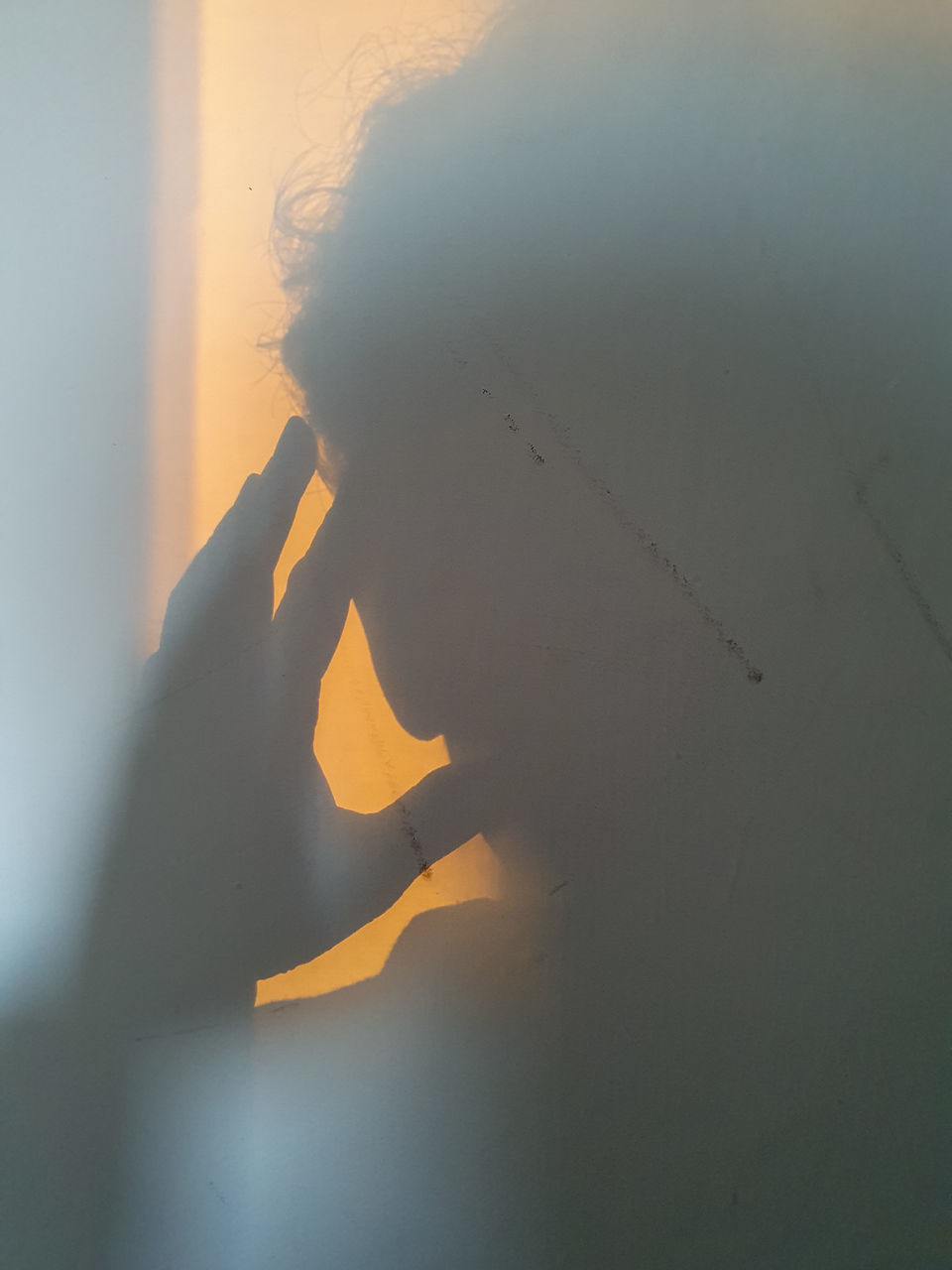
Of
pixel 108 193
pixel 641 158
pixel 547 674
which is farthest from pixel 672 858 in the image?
pixel 108 193

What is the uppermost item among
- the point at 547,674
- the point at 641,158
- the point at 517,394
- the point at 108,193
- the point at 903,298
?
the point at 108,193

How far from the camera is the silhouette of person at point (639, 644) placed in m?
0.71

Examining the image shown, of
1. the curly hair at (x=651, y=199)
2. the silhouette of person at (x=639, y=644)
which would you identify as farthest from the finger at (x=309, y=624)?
the curly hair at (x=651, y=199)

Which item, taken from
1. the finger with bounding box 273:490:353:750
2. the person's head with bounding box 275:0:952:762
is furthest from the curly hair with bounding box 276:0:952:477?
the finger with bounding box 273:490:353:750

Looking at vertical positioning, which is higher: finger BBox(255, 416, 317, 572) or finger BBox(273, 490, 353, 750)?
finger BBox(255, 416, 317, 572)

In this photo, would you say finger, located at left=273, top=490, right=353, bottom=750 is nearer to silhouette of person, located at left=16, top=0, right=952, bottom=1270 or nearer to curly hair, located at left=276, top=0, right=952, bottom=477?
silhouette of person, located at left=16, top=0, right=952, bottom=1270

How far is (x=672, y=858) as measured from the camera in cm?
72

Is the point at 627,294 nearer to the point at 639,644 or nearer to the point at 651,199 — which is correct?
the point at 651,199

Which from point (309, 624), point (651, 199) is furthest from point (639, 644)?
point (651, 199)

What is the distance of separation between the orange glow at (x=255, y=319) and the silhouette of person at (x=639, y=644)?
29 mm

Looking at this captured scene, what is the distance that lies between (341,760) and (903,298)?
78cm

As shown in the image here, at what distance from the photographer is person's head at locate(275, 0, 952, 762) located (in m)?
0.70

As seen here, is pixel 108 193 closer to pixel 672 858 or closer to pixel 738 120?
pixel 738 120

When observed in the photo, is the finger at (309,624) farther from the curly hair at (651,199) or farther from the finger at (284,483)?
the curly hair at (651,199)
